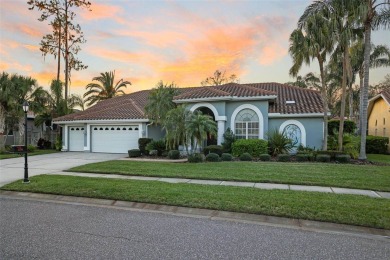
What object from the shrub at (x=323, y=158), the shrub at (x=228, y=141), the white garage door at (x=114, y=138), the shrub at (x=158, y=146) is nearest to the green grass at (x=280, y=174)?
the shrub at (x=323, y=158)

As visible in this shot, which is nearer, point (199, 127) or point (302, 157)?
point (199, 127)

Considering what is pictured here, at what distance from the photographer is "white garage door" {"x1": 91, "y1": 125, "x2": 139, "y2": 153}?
19609 millimetres

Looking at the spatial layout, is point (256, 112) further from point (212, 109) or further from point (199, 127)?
point (199, 127)

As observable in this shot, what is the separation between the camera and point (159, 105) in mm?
17438

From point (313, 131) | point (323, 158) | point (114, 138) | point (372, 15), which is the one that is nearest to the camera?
point (323, 158)

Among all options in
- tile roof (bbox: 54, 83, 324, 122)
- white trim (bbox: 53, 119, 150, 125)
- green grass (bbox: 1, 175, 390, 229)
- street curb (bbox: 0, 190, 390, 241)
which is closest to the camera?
street curb (bbox: 0, 190, 390, 241)

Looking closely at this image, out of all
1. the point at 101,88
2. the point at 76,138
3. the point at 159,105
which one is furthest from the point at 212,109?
the point at 101,88

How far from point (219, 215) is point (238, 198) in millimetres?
1015

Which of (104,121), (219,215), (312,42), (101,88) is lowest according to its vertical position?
(219,215)

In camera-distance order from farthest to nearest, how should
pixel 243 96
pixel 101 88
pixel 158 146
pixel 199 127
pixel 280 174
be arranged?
pixel 101 88 → pixel 158 146 → pixel 243 96 → pixel 199 127 → pixel 280 174

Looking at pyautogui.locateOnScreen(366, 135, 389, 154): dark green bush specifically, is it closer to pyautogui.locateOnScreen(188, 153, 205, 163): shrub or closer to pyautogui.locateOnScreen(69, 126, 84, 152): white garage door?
pyautogui.locateOnScreen(188, 153, 205, 163): shrub

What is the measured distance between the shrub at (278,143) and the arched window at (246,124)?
54.1 inches

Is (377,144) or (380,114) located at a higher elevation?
(380,114)

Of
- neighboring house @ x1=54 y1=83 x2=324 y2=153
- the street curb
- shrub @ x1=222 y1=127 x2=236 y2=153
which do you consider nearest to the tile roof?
neighboring house @ x1=54 y1=83 x2=324 y2=153
